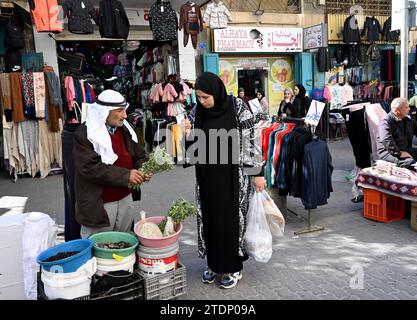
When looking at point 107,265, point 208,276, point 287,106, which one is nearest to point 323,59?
point 287,106

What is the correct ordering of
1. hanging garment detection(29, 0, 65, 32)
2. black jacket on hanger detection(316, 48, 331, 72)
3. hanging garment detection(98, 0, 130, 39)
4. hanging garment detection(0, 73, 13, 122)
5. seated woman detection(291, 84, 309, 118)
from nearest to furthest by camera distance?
hanging garment detection(29, 0, 65, 32) < hanging garment detection(0, 73, 13, 122) < hanging garment detection(98, 0, 130, 39) < seated woman detection(291, 84, 309, 118) < black jacket on hanger detection(316, 48, 331, 72)

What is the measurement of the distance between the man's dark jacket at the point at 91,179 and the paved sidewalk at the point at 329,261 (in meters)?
1.09

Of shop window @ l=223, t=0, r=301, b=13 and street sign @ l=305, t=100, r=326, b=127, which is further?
shop window @ l=223, t=0, r=301, b=13

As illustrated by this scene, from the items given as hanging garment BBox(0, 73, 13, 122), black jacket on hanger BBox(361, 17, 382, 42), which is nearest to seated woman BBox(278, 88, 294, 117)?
black jacket on hanger BBox(361, 17, 382, 42)

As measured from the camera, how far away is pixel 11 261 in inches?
125

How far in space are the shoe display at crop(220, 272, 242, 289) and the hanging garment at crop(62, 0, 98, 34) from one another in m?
6.24

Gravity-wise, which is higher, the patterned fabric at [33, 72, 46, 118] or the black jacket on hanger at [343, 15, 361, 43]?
the black jacket on hanger at [343, 15, 361, 43]

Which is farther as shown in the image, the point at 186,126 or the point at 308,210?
the point at 308,210

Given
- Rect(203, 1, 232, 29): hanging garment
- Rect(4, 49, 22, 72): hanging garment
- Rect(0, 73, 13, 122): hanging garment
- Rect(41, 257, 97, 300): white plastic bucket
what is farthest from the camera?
Rect(203, 1, 232, 29): hanging garment

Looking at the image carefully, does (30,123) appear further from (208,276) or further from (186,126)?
(208,276)

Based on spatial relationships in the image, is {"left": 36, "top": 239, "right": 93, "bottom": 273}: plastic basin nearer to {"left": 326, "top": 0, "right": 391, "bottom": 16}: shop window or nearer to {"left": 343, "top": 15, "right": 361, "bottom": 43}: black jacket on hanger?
{"left": 343, "top": 15, "right": 361, "bottom": 43}: black jacket on hanger

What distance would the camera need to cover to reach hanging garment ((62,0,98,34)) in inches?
309

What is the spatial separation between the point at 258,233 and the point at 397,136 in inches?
127
